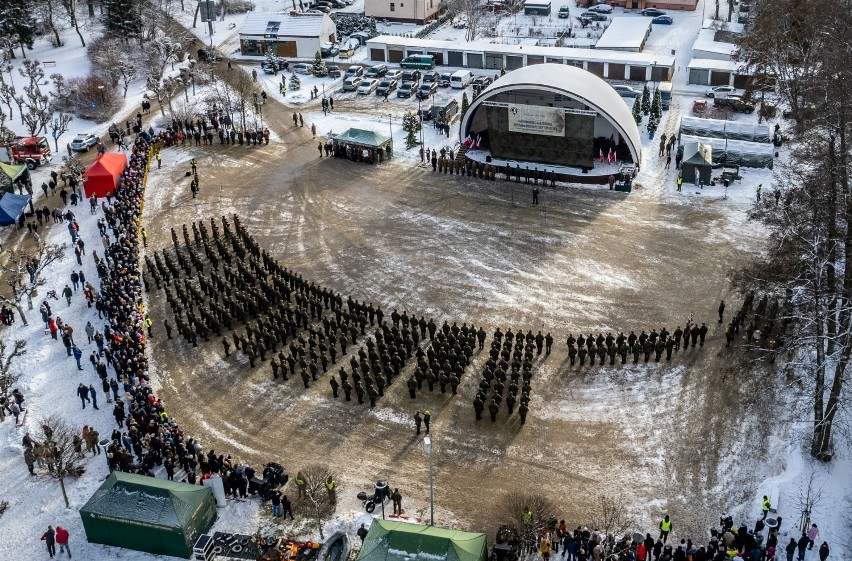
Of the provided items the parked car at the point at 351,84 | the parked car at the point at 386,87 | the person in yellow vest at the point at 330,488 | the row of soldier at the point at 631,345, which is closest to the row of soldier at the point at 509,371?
the row of soldier at the point at 631,345

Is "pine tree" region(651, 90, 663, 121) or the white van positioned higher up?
the white van

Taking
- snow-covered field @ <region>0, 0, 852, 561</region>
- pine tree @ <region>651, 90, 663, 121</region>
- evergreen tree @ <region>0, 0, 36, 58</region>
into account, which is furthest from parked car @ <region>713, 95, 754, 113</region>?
evergreen tree @ <region>0, 0, 36, 58</region>

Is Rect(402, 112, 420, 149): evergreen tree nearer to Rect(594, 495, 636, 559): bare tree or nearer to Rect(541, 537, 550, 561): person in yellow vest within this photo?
Rect(594, 495, 636, 559): bare tree

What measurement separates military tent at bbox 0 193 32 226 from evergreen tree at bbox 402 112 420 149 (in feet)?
59.3

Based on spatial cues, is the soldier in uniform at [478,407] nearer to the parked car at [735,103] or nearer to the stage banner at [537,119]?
the stage banner at [537,119]

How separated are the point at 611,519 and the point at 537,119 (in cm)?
2416

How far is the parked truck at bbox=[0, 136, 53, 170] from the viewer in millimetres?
43688

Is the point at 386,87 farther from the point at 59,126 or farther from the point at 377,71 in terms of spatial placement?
the point at 59,126

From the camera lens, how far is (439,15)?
231 feet

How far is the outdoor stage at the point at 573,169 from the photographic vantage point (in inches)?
1565

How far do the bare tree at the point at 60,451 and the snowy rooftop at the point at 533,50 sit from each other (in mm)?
38704

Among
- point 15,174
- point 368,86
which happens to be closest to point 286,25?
point 368,86

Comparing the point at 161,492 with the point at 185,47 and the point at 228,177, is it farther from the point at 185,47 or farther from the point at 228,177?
the point at 185,47

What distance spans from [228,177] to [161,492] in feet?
78.7
